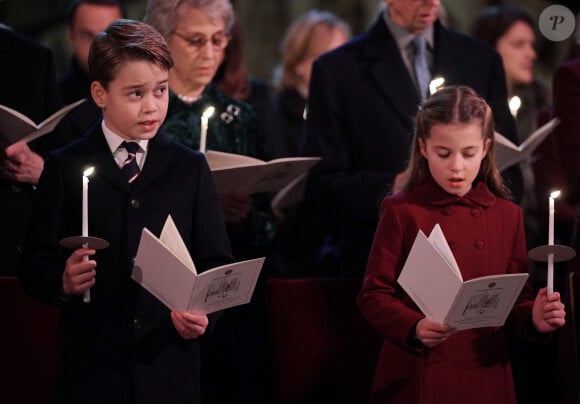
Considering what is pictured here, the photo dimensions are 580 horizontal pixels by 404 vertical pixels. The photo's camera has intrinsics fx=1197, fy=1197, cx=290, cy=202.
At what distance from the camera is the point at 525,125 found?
6.39 metres

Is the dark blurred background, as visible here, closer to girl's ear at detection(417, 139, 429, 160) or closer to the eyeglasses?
the eyeglasses

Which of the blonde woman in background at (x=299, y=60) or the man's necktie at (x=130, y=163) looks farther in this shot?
the blonde woman in background at (x=299, y=60)

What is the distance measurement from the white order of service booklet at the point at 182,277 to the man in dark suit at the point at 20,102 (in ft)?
3.93

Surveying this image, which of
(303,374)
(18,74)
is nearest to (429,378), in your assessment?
(303,374)

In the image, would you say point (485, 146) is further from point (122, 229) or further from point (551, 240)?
point (122, 229)

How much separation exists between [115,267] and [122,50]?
2.20 ft

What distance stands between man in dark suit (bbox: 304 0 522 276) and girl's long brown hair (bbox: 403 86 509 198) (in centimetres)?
64

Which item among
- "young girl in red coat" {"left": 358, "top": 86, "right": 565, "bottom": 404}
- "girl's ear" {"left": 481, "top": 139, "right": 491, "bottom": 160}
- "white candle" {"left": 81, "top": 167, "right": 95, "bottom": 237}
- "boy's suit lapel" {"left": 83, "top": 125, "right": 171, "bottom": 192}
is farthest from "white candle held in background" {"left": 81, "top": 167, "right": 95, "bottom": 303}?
"girl's ear" {"left": 481, "top": 139, "right": 491, "bottom": 160}

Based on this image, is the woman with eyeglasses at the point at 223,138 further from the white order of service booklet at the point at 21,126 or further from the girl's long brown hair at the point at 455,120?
the girl's long brown hair at the point at 455,120

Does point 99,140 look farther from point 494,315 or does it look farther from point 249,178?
point 494,315

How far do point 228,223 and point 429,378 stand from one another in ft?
3.99

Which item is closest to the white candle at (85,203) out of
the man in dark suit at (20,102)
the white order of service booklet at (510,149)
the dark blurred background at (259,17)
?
the man in dark suit at (20,102)

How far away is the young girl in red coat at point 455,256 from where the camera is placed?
3.75 m

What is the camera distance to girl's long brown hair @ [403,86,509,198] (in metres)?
3.90
